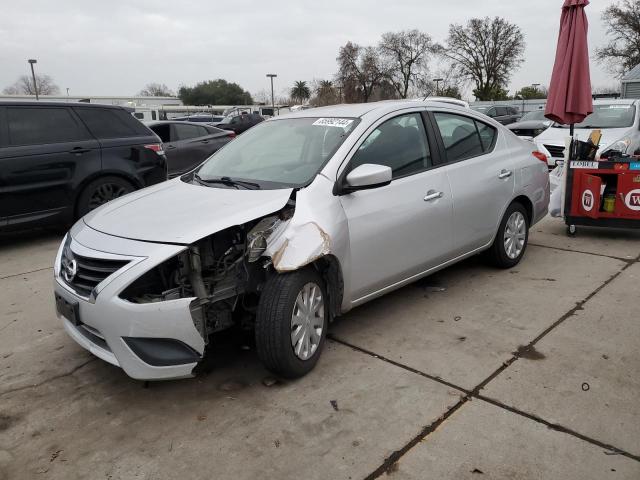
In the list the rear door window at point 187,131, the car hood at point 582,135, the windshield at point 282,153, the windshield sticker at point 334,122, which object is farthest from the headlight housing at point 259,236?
the rear door window at point 187,131

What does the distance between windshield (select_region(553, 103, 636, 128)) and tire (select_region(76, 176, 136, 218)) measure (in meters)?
7.76

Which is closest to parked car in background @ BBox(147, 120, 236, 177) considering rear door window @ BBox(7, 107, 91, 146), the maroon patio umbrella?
rear door window @ BBox(7, 107, 91, 146)

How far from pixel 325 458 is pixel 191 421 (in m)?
0.78

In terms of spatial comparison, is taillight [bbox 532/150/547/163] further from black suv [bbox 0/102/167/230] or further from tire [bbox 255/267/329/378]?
black suv [bbox 0/102/167/230]

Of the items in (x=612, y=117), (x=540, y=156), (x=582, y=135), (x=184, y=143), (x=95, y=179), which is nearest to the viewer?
(x=540, y=156)

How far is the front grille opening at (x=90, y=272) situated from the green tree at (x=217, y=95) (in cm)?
8081

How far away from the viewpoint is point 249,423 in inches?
106

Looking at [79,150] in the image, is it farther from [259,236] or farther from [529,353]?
[529,353]

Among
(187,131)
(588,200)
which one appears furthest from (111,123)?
(588,200)

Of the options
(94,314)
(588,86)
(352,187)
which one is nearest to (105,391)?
(94,314)

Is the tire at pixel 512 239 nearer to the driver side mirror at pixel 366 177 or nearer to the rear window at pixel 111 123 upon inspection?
the driver side mirror at pixel 366 177

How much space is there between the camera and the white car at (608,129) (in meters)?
8.87

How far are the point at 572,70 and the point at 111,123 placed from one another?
5849 millimetres

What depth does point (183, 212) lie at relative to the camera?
3.05 m
